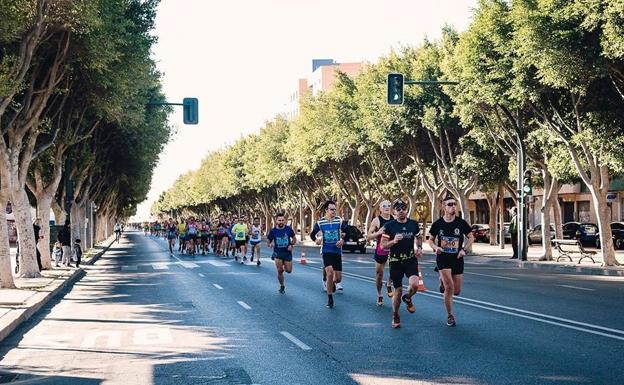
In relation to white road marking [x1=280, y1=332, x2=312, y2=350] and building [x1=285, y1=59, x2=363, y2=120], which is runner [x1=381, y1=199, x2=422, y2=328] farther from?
building [x1=285, y1=59, x2=363, y2=120]

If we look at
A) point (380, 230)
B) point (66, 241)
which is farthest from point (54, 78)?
point (380, 230)

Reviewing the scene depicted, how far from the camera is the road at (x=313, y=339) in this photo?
29.0 ft

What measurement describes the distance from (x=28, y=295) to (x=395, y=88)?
1110 cm

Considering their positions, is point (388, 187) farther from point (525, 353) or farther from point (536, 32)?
point (525, 353)

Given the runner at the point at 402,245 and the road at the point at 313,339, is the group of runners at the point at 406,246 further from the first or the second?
the road at the point at 313,339

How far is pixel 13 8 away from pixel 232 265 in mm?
15757

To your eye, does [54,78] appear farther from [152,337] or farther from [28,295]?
[152,337]

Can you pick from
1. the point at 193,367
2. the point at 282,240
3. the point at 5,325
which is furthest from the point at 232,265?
the point at 193,367

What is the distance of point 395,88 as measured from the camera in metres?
23.9

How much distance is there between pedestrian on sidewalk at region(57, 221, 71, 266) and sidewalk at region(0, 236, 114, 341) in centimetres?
259

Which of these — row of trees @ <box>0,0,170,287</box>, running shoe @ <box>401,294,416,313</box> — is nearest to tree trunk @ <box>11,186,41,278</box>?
row of trees @ <box>0,0,170,287</box>

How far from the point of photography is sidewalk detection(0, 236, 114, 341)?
44.9 feet

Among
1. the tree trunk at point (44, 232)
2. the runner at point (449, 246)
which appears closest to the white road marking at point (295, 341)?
the runner at point (449, 246)

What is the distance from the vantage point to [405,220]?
Answer: 12805mm
